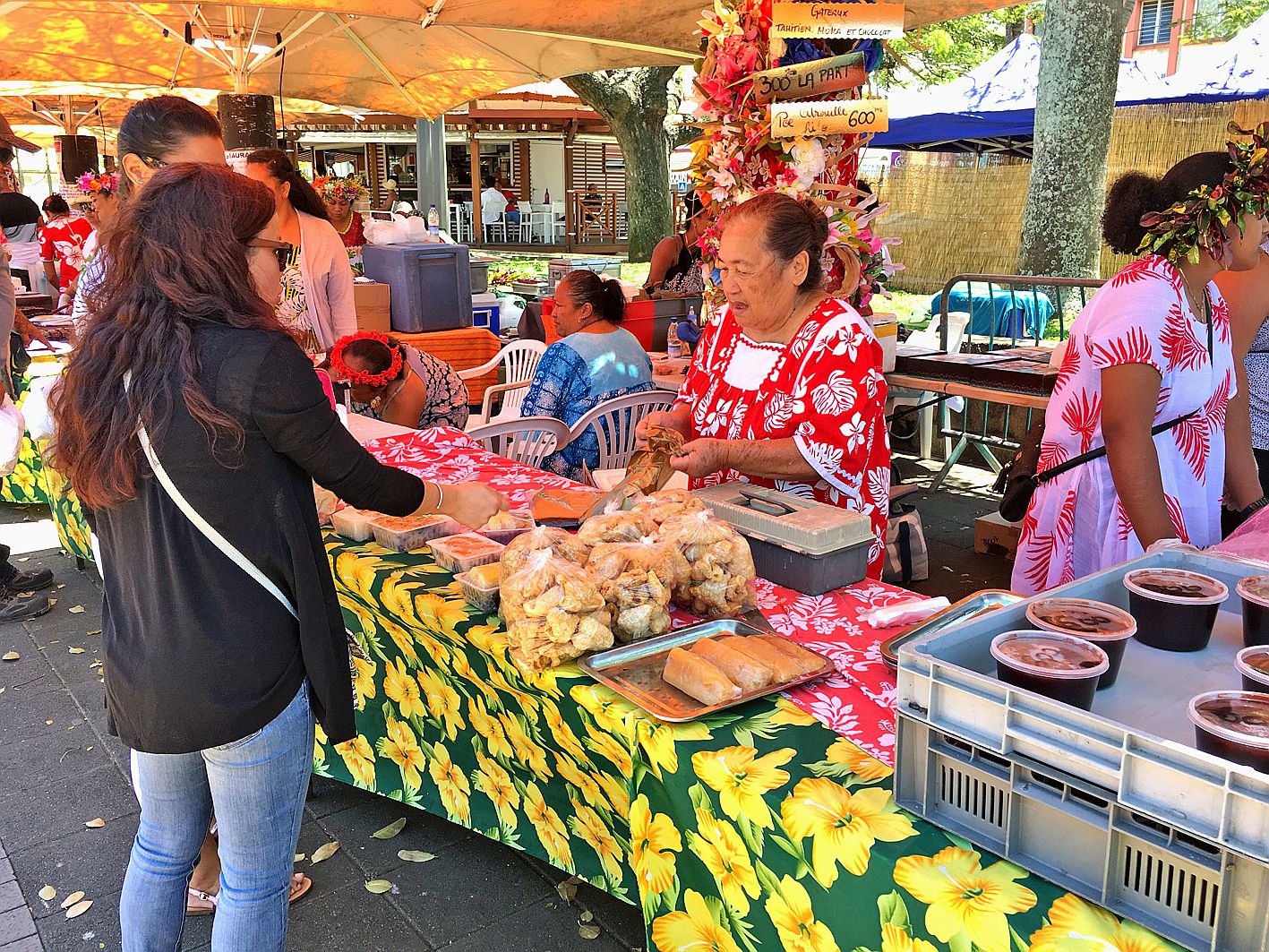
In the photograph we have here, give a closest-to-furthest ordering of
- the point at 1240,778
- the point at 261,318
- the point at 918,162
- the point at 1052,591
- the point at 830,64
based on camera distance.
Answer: the point at 1240,778
the point at 1052,591
the point at 261,318
the point at 830,64
the point at 918,162

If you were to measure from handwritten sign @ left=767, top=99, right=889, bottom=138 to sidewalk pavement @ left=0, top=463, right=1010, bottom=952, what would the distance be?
239cm

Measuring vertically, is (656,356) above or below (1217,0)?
below

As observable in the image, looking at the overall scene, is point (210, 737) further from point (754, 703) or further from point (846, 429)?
point (846, 429)

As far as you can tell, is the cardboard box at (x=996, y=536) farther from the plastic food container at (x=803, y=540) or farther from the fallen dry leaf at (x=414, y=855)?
the fallen dry leaf at (x=414, y=855)

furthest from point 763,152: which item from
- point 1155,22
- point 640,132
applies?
point 1155,22

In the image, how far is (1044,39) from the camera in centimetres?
912

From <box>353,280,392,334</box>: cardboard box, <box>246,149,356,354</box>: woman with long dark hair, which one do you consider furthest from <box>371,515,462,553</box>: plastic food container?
<box>353,280,392,334</box>: cardboard box

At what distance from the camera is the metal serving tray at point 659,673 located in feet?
5.20

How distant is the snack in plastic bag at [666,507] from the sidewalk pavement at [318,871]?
1.11m

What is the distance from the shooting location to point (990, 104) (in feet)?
35.7

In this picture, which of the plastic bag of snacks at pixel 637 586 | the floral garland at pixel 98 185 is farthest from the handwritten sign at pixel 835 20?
the floral garland at pixel 98 185

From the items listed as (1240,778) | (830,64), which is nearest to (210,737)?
(1240,778)

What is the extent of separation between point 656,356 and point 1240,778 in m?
5.44

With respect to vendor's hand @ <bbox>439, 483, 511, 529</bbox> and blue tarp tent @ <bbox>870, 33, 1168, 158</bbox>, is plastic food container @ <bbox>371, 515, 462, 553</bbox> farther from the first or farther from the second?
blue tarp tent @ <bbox>870, 33, 1168, 158</bbox>
